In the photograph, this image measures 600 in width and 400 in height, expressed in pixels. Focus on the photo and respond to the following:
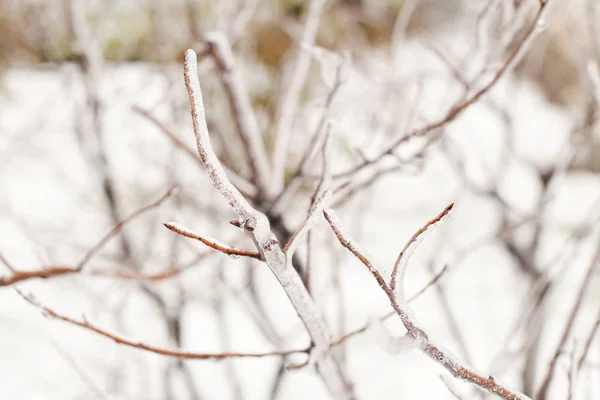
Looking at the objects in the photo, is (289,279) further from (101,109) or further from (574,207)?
(574,207)

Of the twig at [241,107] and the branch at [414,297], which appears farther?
the twig at [241,107]

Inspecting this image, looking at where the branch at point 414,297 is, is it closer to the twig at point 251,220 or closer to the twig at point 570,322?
the twig at point 251,220

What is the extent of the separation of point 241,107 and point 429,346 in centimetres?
61

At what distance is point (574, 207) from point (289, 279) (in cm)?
447

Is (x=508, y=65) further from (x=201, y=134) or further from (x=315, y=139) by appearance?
(x=201, y=134)

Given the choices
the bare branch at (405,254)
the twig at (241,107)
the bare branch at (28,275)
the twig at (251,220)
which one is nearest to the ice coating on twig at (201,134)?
the twig at (251,220)

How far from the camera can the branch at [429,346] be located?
369mm

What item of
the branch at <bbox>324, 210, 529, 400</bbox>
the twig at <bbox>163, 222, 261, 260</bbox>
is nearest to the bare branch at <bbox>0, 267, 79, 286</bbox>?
the twig at <bbox>163, 222, 261, 260</bbox>

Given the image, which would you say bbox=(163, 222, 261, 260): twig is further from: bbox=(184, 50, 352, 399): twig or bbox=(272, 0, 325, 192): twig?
bbox=(272, 0, 325, 192): twig

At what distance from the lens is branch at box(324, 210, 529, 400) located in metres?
0.37

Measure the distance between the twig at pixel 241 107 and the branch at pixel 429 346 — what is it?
1.76ft

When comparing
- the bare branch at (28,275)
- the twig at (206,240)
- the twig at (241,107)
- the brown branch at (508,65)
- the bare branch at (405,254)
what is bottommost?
the bare branch at (405,254)

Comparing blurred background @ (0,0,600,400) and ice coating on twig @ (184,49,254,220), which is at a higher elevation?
blurred background @ (0,0,600,400)

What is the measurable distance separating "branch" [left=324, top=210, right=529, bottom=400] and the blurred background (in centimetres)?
5
